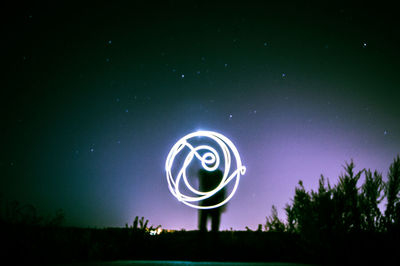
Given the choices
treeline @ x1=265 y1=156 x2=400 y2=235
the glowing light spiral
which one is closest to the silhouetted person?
the glowing light spiral

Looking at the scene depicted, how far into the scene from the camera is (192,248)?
5.30 metres

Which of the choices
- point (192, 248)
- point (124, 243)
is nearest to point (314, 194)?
point (192, 248)

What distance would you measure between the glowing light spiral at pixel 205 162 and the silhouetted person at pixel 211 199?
0.08 metres

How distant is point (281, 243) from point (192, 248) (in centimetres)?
147

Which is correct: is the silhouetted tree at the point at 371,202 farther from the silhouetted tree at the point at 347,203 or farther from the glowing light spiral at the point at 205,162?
the glowing light spiral at the point at 205,162

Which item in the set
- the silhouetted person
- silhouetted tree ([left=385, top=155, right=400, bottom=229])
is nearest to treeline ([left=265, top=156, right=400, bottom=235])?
silhouetted tree ([left=385, top=155, right=400, bottom=229])

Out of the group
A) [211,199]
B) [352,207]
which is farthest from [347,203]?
[211,199]

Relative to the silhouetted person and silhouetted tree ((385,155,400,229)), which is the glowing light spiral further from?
silhouetted tree ((385,155,400,229))

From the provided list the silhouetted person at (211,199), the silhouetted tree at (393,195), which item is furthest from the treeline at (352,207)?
the silhouetted person at (211,199)

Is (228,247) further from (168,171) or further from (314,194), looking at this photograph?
(168,171)

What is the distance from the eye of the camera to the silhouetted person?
664 centimetres

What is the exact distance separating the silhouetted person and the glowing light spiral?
8 centimetres

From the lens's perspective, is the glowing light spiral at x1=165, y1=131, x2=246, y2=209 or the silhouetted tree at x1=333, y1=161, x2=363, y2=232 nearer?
the silhouetted tree at x1=333, y1=161, x2=363, y2=232

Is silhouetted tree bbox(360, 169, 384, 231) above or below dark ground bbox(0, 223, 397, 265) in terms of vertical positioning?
above
